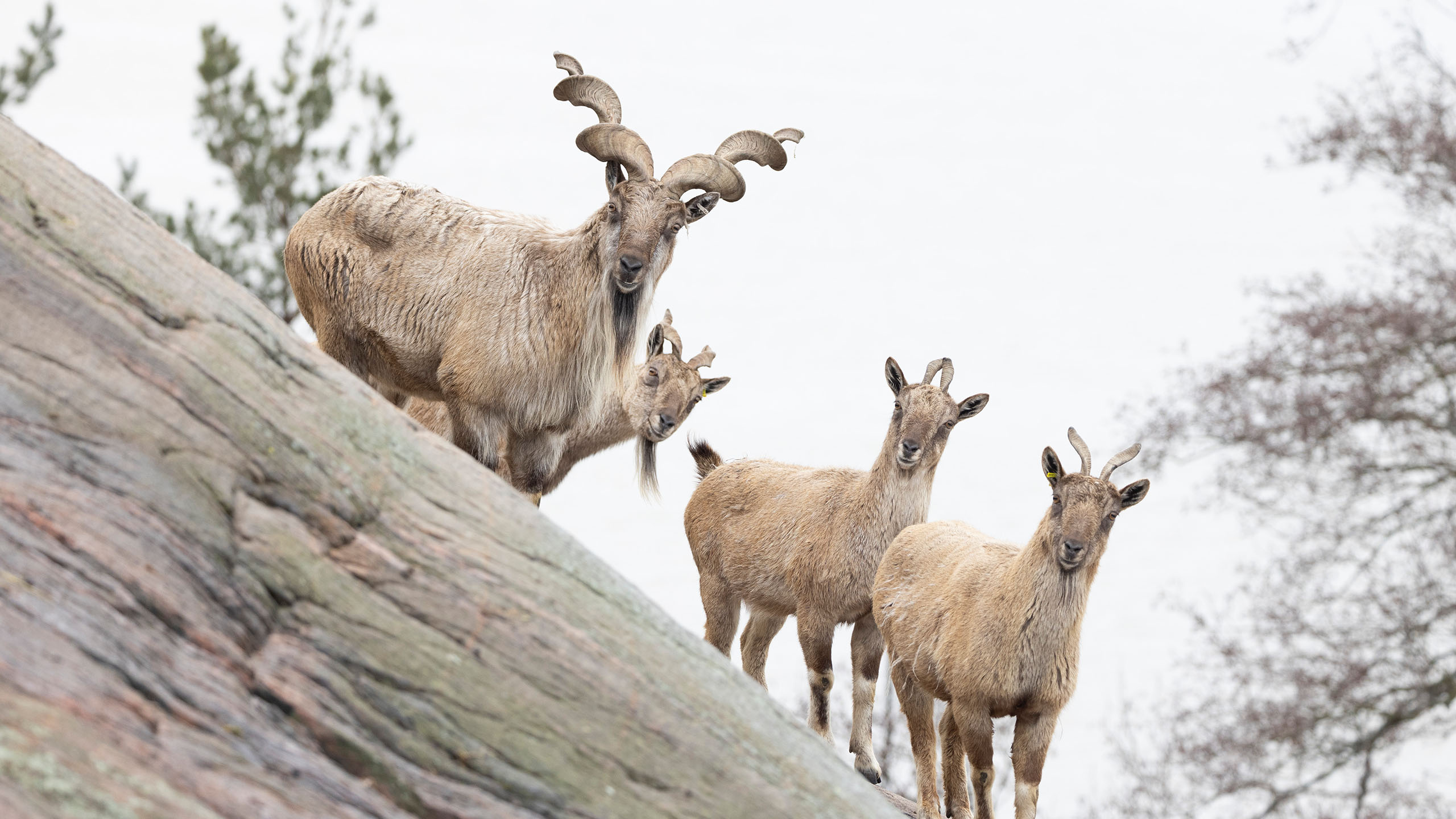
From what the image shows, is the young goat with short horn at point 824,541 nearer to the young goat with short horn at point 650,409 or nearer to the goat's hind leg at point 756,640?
the goat's hind leg at point 756,640

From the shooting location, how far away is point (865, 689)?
23.3 feet

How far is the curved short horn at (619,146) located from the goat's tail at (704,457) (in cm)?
250

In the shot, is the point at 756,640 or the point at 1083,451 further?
the point at 756,640

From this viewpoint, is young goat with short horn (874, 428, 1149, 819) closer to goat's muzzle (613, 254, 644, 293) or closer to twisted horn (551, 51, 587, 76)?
goat's muzzle (613, 254, 644, 293)

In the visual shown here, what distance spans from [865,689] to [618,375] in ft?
6.77

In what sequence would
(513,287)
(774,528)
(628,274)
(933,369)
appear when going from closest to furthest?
Answer: 1. (628,274)
2. (933,369)
3. (513,287)
4. (774,528)

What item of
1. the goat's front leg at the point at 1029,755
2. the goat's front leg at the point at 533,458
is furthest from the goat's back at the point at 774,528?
the goat's front leg at the point at 1029,755

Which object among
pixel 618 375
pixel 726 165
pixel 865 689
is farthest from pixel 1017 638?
pixel 726 165

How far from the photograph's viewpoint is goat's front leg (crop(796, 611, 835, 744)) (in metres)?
7.25

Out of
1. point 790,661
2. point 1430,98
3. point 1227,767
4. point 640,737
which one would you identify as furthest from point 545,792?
→ point 790,661

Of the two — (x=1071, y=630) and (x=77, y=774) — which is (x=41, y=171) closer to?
(x=77, y=774)

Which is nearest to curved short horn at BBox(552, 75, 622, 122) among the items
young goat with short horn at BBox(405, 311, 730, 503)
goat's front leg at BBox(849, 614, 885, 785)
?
young goat with short horn at BBox(405, 311, 730, 503)

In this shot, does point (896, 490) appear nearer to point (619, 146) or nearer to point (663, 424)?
point (663, 424)

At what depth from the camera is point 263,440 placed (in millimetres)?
3807
